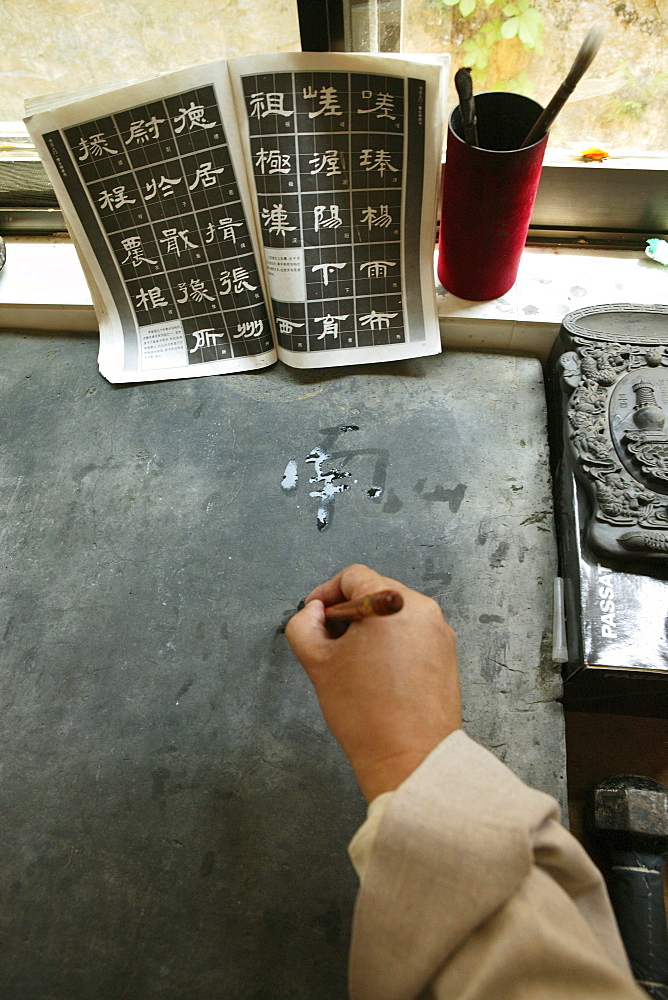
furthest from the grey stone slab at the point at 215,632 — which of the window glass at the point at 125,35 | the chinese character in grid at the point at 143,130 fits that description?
the window glass at the point at 125,35

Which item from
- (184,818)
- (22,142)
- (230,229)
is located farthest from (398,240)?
(184,818)

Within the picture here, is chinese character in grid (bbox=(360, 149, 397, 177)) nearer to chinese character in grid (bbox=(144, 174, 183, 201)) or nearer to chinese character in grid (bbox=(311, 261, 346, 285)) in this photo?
chinese character in grid (bbox=(311, 261, 346, 285))

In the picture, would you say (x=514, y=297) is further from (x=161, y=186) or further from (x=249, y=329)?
(x=161, y=186)

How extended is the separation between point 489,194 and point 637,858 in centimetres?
90

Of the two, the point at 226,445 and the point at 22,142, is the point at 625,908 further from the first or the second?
the point at 22,142

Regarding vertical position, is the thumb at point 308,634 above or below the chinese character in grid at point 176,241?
below

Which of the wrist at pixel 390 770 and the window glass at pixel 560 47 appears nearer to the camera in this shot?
the wrist at pixel 390 770

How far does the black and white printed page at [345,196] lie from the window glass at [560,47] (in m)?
0.16

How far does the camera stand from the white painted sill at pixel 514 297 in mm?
1049

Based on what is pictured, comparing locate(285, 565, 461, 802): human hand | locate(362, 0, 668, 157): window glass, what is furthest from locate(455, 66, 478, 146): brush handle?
locate(285, 565, 461, 802): human hand

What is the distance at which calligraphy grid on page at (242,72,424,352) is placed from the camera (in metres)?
0.87

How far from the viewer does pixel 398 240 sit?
100cm

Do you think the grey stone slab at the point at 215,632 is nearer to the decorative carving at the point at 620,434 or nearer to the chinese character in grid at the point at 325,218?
the decorative carving at the point at 620,434

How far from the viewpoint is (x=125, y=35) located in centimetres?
105
